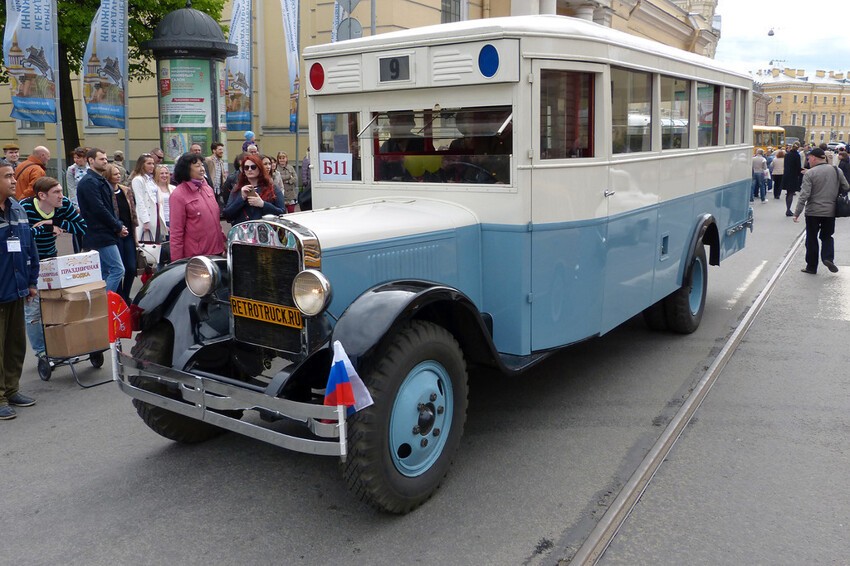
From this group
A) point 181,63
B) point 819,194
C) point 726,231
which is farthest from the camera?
point 181,63

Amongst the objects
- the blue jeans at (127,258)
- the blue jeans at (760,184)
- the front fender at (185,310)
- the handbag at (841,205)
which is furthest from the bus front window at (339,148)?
the blue jeans at (760,184)

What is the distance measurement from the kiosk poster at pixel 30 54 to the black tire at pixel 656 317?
28.4 feet

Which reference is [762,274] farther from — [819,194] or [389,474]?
[389,474]

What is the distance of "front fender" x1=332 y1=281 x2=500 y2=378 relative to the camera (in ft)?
11.9

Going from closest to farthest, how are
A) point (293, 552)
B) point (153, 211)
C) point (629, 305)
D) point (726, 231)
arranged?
point (293, 552) → point (629, 305) → point (726, 231) → point (153, 211)

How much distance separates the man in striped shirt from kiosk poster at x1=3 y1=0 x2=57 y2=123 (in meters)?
5.05

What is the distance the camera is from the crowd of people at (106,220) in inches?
216

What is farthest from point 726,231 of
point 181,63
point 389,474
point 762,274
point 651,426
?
point 181,63

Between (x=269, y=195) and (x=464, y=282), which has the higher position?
(x=269, y=195)

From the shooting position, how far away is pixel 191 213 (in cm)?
707

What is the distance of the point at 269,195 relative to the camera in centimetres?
772

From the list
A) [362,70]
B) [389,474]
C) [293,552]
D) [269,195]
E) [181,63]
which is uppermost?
[181,63]

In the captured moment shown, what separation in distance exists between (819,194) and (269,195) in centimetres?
780

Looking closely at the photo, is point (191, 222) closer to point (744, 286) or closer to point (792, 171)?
point (744, 286)
